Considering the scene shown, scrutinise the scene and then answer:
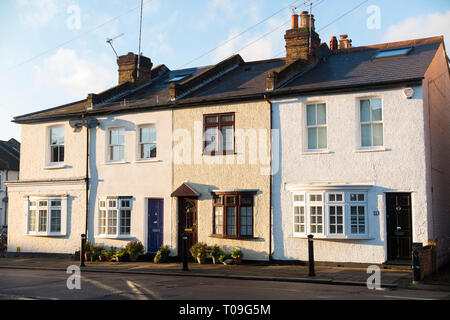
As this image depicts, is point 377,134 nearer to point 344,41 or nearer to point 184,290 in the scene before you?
point 184,290

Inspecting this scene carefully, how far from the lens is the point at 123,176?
21688 millimetres

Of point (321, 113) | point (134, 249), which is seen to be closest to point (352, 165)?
point (321, 113)

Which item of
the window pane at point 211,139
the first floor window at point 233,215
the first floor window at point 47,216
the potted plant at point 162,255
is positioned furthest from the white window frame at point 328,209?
the first floor window at point 47,216

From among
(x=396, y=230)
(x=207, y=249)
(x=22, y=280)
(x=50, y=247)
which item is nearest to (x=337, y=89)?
(x=396, y=230)

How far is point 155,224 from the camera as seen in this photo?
21.1m

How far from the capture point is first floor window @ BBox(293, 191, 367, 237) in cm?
1716

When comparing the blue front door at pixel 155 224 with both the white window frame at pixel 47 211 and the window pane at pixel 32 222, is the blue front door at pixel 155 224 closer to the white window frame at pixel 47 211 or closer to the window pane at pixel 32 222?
the white window frame at pixel 47 211

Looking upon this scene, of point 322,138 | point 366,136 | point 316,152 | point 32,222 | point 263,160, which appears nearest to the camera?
point 366,136

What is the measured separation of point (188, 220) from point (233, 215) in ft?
6.73

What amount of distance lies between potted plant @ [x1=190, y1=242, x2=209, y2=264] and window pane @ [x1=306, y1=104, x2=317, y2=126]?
19.4ft

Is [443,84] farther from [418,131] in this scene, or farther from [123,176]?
[123,176]

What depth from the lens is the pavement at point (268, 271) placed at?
13.8m

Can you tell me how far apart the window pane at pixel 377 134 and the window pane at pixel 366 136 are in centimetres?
16

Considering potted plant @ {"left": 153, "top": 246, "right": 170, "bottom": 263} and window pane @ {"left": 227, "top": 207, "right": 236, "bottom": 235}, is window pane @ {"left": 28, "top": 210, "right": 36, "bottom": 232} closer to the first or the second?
potted plant @ {"left": 153, "top": 246, "right": 170, "bottom": 263}
